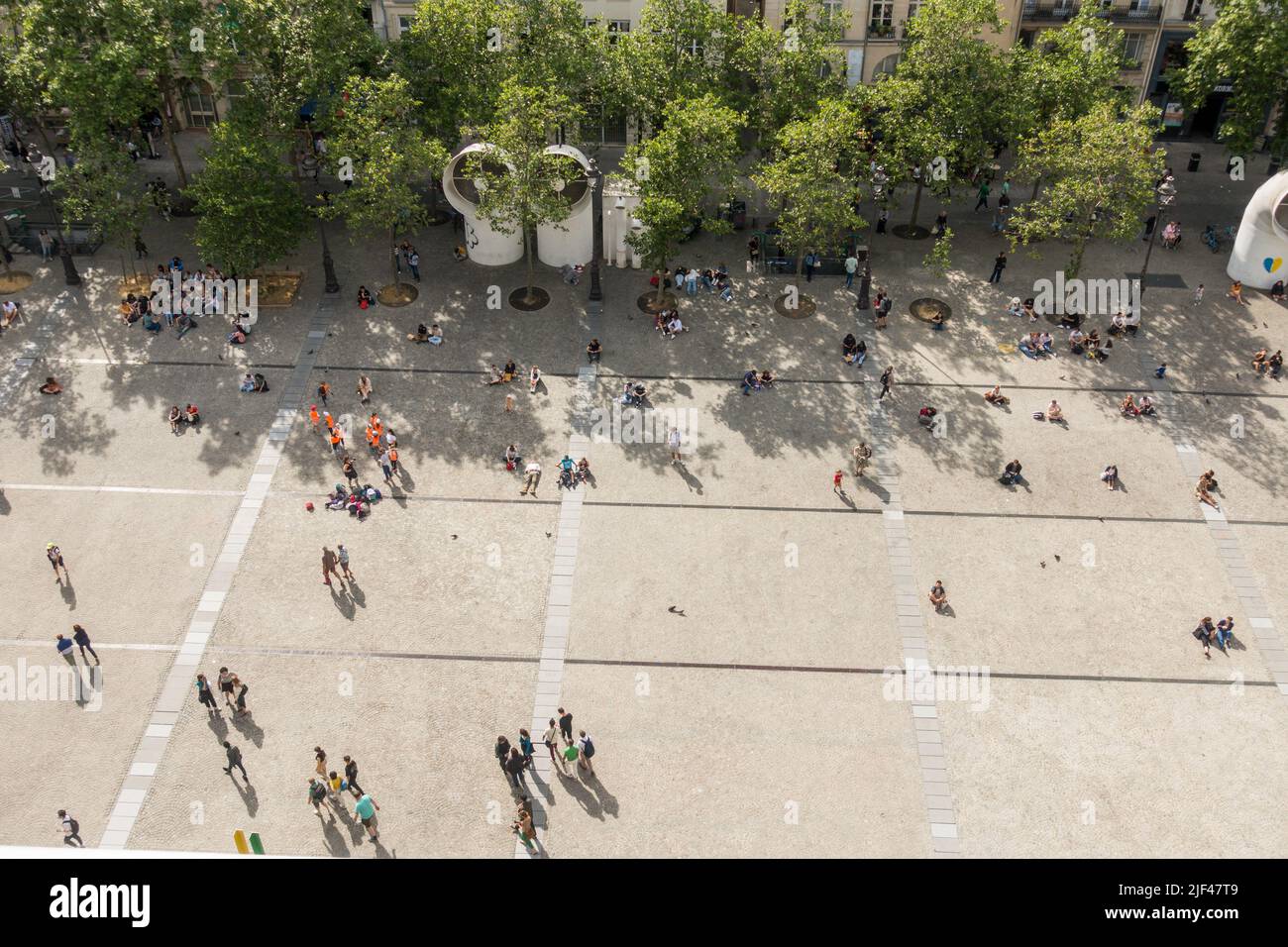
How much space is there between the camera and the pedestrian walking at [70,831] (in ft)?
83.1

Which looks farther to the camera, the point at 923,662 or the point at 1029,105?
the point at 1029,105

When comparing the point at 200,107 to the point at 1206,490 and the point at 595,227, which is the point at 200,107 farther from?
the point at 1206,490

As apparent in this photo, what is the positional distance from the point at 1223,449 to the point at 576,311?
26.8 meters

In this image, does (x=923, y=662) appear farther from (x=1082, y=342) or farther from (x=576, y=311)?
(x=576, y=311)

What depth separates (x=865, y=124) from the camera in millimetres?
57500

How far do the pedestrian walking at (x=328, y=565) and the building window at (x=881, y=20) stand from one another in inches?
1627

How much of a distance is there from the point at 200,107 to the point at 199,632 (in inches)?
1621

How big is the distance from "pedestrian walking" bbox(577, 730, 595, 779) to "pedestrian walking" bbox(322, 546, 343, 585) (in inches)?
405

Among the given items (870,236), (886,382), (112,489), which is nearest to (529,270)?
(886,382)

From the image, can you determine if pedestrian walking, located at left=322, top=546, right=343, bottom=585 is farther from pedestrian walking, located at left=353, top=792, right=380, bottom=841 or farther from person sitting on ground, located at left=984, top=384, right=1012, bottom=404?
person sitting on ground, located at left=984, top=384, right=1012, bottom=404

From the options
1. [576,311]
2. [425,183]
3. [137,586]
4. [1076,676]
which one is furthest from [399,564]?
[425,183]

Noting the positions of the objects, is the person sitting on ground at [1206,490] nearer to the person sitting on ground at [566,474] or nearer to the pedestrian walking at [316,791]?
the person sitting on ground at [566,474]

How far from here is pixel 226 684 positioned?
2839 cm
